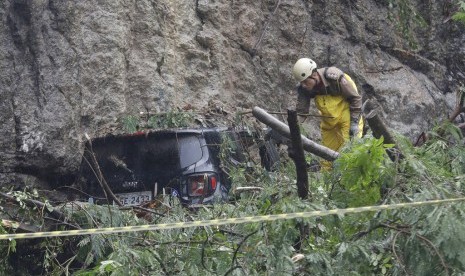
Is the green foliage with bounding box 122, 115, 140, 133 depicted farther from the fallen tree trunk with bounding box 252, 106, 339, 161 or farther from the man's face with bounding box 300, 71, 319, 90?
the fallen tree trunk with bounding box 252, 106, 339, 161

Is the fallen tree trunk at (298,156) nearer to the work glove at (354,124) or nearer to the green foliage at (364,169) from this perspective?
the green foliage at (364,169)

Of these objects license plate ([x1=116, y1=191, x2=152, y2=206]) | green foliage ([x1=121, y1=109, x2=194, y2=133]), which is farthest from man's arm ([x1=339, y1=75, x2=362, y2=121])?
license plate ([x1=116, y1=191, x2=152, y2=206])

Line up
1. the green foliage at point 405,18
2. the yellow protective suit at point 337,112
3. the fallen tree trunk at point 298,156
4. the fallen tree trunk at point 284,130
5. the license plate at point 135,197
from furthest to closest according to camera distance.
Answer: the green foliage at point 405,18 → the yellow protective suit at point 337,112 → the license plate at point 135,197 → the fallen tree trunk at point 284,130 → the fallen tree trunk at point 298,156

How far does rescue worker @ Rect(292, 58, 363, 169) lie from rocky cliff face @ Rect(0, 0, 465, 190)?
2773 mm

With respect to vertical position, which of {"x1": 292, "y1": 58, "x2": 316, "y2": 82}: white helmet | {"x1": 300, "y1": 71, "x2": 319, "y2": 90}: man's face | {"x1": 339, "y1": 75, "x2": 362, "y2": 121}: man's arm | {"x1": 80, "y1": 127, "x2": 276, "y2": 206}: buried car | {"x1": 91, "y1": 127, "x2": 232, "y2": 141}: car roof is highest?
{"x1": 292, "y1": 58, "x2": 316, "y2": 82}: white helmet

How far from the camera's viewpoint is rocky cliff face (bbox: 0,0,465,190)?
12.7 metres

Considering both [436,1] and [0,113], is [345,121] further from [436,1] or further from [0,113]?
[436,1]

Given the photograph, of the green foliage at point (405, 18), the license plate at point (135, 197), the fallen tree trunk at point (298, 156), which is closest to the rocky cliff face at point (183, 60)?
the green foliage at point (405, 18)

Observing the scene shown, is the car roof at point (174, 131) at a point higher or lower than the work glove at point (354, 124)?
higher

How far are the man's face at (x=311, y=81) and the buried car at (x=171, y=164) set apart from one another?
1577 millimetres

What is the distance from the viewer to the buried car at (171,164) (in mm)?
9133

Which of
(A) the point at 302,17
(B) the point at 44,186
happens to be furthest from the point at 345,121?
(A) the point at 302,17

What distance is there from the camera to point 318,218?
17.3ft

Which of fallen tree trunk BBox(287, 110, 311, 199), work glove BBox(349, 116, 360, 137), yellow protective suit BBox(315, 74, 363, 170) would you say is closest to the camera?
fallen tree trunk BBox(287, 110, 311, 199)
